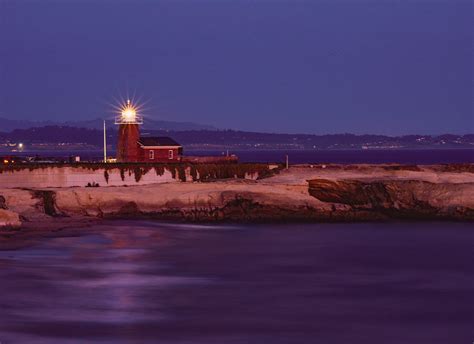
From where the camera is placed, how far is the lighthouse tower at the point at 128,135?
2416 inches

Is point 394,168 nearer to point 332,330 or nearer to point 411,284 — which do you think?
point 411,284

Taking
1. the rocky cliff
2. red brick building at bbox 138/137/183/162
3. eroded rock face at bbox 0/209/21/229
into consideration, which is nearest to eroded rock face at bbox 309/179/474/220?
the rocky cliff

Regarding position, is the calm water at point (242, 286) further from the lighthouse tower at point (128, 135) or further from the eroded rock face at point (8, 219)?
the lighthouse tower at point (128, 135)

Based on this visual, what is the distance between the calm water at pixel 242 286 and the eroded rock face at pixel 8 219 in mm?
3081

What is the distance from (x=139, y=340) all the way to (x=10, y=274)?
8663mm

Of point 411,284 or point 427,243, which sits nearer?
point 411,284

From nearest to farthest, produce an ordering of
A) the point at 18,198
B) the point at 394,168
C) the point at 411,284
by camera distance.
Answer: the point at 411,284 → the point at 18,198 → the point at 394,168

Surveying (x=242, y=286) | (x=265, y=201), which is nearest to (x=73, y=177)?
(x=265, y=201)

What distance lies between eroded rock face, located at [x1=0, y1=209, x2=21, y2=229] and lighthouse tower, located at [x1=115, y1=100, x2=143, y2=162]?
911 inches

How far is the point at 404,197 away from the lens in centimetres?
4428

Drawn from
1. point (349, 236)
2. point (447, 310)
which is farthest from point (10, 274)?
point (349, 236)

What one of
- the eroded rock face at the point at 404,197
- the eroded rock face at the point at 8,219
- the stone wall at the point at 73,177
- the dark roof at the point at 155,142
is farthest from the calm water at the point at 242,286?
the dark roof at the point at 155,142

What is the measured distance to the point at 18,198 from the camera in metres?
43.0

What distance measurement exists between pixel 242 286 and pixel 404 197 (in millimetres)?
19292
